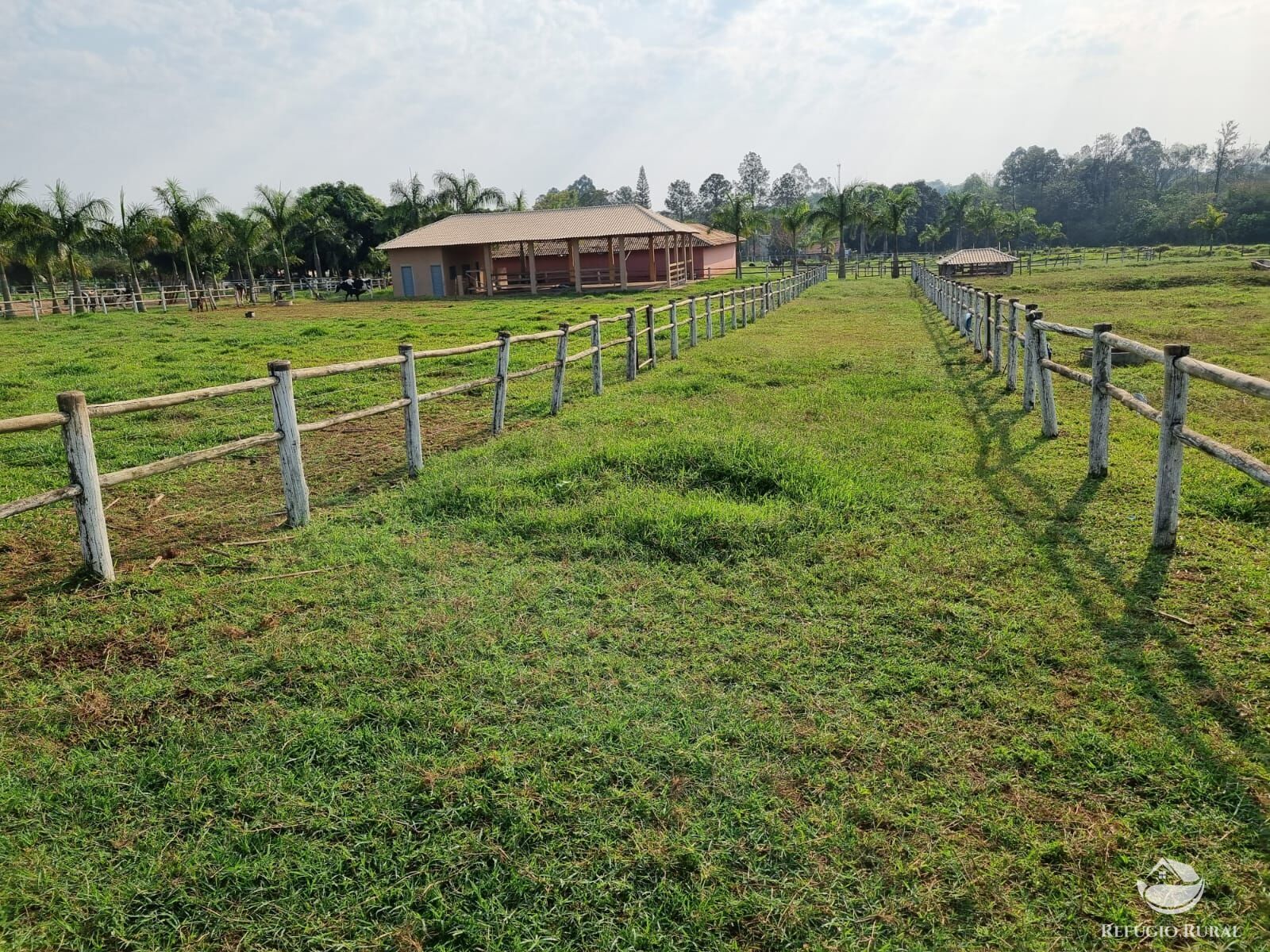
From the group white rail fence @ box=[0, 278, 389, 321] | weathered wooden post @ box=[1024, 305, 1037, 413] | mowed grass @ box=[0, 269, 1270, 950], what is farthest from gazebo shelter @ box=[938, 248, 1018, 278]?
mowed grass @ box=[0, 269, 1270, 950]

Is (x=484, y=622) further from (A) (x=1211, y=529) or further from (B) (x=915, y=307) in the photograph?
(B) (x=915, y=307)

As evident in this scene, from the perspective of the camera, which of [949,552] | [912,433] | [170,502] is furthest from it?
[912,433]

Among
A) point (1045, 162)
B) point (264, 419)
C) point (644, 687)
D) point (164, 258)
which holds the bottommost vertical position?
point (644, 687)

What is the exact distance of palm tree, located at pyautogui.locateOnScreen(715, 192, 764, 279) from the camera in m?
50.2

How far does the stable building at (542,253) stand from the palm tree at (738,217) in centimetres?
563

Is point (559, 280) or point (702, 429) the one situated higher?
point (559, 280)

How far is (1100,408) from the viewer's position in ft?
20.6

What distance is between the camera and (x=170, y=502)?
6746 millimetres

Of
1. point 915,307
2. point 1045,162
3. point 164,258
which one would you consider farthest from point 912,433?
point 1045,162

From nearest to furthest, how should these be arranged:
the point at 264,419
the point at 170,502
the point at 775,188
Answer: the point at 170,502
the point at 264,419
the point at 775,188

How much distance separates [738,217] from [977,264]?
13.7 meters

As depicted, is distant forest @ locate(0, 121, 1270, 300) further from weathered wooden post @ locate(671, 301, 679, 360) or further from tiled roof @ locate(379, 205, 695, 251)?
weathered wooden post @ locate(671, 301, 679, 360)

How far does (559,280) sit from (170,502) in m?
36.5

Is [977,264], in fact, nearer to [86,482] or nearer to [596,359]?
[596,359]
